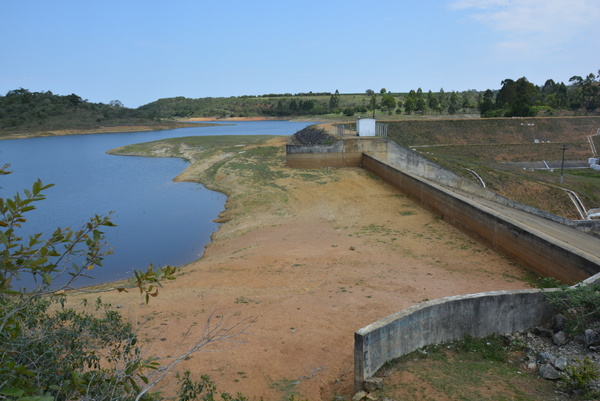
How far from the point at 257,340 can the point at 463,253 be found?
661 cm

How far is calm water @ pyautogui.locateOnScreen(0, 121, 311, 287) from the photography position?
1547cm

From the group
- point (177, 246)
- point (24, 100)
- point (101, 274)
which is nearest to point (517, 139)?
point (177, 246)

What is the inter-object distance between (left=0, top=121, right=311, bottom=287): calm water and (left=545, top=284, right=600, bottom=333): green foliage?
23.0 ft

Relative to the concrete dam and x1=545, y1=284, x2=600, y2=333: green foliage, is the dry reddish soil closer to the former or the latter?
the concrete dam

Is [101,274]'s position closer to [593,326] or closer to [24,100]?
[593,326]

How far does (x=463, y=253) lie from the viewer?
39.7 ft

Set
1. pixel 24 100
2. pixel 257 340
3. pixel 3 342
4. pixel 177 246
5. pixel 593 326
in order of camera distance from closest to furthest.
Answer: pixel 3 342 < pixel 593 326 < pixel 257 340 < pixel 177 246 < pixel 24 100

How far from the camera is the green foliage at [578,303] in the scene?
260 inches

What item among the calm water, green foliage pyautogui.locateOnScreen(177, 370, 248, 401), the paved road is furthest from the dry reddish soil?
the paved road

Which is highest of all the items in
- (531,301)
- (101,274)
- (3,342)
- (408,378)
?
(3,342)

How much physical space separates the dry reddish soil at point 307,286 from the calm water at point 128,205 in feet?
6.06

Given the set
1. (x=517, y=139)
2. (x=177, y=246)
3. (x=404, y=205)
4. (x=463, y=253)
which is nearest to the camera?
(x=463, y=253)

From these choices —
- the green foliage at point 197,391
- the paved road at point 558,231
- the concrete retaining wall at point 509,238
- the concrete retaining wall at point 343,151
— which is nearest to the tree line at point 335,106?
the concrete retaining wall at point 343,151

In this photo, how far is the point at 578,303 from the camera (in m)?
6.79
